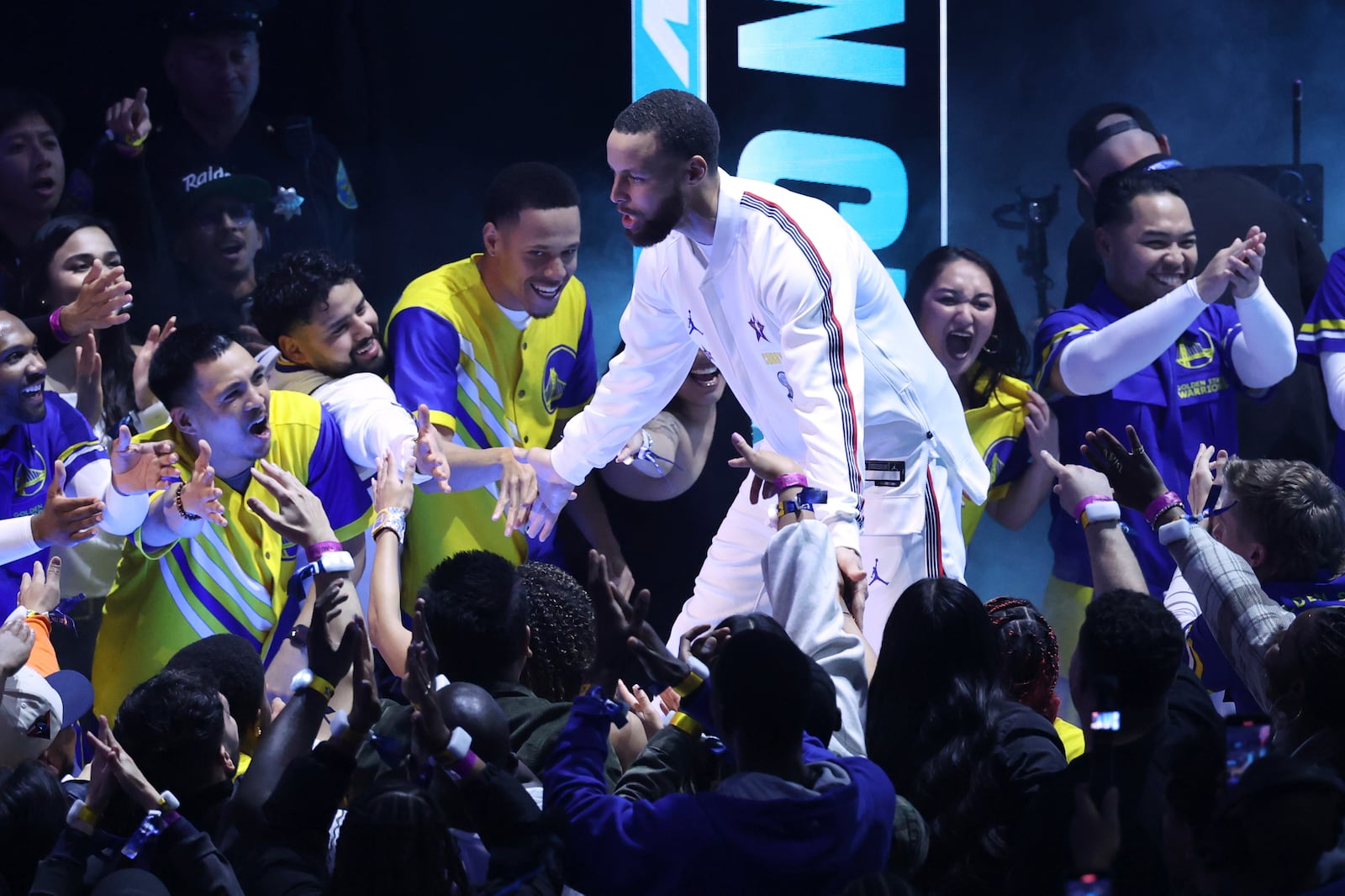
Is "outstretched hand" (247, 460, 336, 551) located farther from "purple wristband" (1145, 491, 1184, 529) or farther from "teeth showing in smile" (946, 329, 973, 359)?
"teeth showing in smile" (946, 329, 973, 359)

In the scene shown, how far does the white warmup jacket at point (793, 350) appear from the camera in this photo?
12.3ft

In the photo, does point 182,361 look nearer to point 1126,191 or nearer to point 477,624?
point 477,624

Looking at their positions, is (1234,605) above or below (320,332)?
below

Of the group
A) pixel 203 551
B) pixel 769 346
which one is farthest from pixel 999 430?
pixel 203 551

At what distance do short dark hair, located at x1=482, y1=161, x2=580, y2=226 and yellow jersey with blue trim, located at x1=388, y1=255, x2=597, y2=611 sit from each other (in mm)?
191

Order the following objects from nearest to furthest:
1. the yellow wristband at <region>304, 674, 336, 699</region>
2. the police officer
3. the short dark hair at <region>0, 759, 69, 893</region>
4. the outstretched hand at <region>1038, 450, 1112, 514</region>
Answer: the short dark hair at <region>0, 759, 69, 893</region>
the yellow wristband at <region>304, 674, 336, 699</region>
the outstretched hand at <region>1038, 450, 1112, 514</region>
the police officer

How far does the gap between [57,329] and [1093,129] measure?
3.90m

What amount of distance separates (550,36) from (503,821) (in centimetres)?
399

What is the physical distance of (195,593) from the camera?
169 inches

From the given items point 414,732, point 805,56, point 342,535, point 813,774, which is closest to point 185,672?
point 414,732

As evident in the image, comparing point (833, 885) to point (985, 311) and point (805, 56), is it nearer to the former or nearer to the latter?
point (985, 311)

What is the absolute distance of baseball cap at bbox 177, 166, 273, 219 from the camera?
5141 mm

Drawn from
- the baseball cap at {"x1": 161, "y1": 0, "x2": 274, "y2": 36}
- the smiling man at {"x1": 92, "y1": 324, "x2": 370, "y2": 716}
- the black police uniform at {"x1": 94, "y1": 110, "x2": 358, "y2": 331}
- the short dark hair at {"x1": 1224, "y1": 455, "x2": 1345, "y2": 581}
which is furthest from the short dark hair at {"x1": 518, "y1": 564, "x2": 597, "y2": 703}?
the baseball cap at {"x1": 161, "y1": 0, "x2": 274, "y2": 36}

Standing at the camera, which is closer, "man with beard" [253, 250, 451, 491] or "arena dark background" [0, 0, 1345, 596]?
"man with beard" [253, 250, 451, 491]
